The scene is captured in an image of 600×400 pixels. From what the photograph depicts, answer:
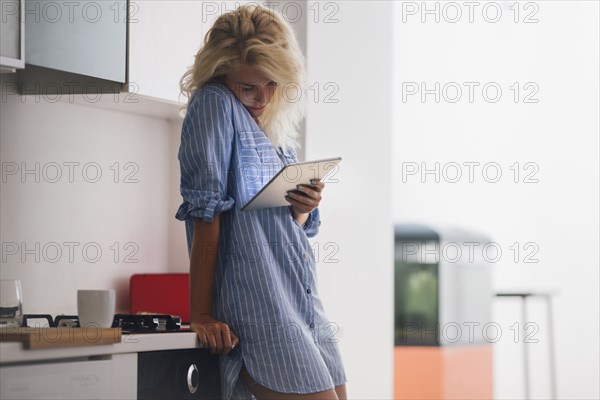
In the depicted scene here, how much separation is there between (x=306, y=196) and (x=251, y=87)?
252mm

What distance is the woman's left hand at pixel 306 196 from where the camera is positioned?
5.04 ft

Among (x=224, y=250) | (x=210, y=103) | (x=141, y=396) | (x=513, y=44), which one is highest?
(x=513, y=44)

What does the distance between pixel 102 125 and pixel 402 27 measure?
226 cm

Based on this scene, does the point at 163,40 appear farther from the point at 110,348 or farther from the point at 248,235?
the point at 110,348

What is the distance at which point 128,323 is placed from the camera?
1773 millimetres

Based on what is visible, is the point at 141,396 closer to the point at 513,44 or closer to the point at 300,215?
the point at 300,215

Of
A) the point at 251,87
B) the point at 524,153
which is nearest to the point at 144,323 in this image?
the point at 251,87

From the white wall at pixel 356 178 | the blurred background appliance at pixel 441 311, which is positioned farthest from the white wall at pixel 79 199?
the blurred background appliance at pixel 441 311

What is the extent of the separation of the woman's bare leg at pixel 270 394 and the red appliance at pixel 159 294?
0.89 meters

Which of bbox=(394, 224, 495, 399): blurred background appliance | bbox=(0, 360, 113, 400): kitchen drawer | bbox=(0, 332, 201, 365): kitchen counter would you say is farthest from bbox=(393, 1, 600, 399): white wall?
bbox=(0, 360, 113, 400): kitchen drawer

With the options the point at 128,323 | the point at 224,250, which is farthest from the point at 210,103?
the point at 128,323

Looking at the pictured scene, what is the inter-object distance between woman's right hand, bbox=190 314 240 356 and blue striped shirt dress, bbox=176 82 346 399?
0.06 feet

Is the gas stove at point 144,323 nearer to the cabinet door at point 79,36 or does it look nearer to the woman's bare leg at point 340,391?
the woman's bare leg at point 340,391

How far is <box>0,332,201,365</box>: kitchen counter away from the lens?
1297 millimetres
